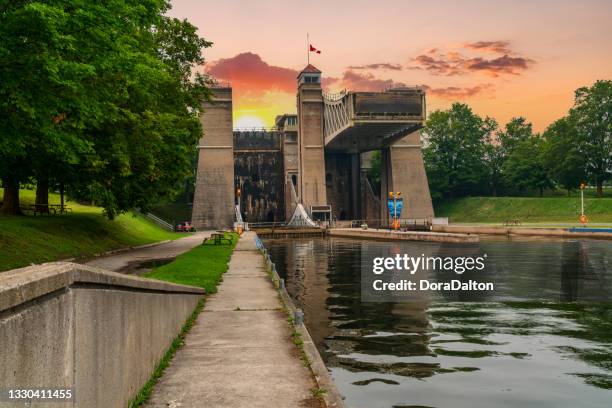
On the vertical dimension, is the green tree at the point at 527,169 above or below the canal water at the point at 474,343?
above

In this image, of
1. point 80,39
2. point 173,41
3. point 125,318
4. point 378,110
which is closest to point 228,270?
point 80,39

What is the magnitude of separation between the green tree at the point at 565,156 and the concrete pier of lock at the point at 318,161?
72.2 feet

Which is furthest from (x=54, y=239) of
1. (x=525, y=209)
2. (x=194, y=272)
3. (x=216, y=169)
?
(x=525, y=209)

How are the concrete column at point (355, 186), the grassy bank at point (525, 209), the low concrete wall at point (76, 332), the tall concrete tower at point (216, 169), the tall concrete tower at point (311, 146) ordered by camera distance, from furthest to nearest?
the concrete column at point (355, 186) < the tall concrete tower at point (311, 146) < the tall concrete tower at point (216, 169) < the grassy bank at point (525, 209) < the low concrete wall at point (76, 332)

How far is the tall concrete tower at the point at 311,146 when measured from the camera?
3829 inches

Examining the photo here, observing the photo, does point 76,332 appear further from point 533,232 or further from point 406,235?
point 533,232

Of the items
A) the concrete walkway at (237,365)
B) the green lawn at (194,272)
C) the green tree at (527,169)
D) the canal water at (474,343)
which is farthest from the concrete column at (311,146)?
the concrete walkway at (237,365)

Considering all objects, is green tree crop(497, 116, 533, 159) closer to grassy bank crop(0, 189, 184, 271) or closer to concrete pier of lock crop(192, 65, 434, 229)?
concrete pier of lock crop(192, 65, 434, 229)

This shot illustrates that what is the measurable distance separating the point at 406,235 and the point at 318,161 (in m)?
40.7

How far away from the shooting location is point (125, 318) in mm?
7062

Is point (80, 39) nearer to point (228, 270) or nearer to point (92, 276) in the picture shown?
point (228, 270)

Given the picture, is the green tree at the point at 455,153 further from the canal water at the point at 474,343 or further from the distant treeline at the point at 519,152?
the canal water at the point at 474,343

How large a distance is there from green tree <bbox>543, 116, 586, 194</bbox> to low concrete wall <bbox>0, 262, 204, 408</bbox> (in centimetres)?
9764

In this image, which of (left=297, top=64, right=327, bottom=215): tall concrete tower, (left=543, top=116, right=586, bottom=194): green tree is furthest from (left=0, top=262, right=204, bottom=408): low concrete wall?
(left=543, top=116, right=586, bottom=194): green tree
